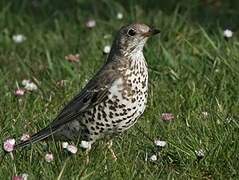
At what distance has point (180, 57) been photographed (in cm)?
876

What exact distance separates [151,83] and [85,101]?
4.77 feet

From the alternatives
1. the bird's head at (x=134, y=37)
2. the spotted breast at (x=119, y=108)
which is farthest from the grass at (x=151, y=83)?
the bird's head at (x=134, y=37)

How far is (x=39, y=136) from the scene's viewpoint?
648 cm

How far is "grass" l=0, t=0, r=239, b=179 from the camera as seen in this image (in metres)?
6.11

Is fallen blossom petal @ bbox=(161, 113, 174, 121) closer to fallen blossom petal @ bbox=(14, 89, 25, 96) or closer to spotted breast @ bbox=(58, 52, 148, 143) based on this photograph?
spotted breast @ bbox=(58, 52, 148, 143)

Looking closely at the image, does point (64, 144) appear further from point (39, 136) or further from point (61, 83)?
point (61, 83)

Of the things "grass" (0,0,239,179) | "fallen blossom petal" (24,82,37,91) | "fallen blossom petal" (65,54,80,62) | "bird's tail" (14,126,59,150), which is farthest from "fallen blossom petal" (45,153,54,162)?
"fallen blossom petal" (65,54,80,62)

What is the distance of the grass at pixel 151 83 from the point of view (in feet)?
20.0

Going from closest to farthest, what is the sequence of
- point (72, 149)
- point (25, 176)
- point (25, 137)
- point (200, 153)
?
1. point (25, 176)
2. point (72, 149)
3. point (200, 153)
4. point (25, 137)

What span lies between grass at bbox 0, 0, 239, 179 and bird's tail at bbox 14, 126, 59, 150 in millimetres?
64

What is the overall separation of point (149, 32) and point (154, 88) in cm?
127

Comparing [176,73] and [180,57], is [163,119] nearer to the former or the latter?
[176,73]

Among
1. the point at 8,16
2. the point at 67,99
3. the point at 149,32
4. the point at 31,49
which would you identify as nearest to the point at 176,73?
the point at 67,99

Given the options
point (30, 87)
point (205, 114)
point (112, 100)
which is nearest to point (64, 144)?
point (112, 100)
